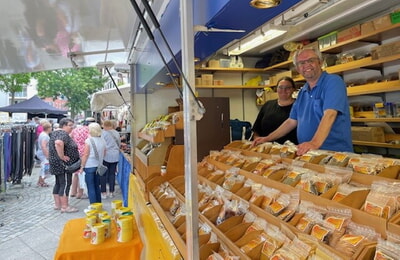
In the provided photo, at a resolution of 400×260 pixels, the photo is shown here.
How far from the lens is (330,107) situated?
1.99m

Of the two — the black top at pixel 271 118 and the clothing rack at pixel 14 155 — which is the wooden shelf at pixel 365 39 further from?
the clothing rack at pixel 14 155

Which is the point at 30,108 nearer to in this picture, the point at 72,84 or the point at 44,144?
the point at 44,144

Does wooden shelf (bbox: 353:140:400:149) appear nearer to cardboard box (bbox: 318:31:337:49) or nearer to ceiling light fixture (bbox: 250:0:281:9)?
cardboard box (bbox: 318:31:337:49)

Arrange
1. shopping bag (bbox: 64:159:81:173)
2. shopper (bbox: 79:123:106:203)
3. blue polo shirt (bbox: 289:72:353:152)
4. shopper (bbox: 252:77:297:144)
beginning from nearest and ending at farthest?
blue polo shirt (bbox: 289:72:353:152) < shopper (bbox: 252:77:297:144) < shopper (bbox: 79:123:106:203) < shopping bag (bbox: 64:159:81:173)

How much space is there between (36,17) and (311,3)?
8.24 ft

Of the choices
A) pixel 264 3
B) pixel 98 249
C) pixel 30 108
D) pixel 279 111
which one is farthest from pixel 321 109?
pixel 30 108

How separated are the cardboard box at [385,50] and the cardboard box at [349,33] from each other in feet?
1.43

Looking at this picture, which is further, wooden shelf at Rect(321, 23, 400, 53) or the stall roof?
the stall roof

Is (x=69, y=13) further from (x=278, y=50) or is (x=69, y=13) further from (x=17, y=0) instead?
(x=278, y=50)

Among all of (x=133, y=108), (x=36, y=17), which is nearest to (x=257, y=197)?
(x=36, y=17)

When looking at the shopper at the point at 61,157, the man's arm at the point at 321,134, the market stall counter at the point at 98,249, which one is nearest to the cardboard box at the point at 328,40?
the man's arm at the point at 321,134

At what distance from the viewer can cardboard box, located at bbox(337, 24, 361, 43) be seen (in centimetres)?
417

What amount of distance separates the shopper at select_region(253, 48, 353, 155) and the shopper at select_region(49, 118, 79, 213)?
429 cm

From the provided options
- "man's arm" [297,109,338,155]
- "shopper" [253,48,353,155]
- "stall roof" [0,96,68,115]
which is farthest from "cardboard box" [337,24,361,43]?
"stall roof" [0,96,68,115]
